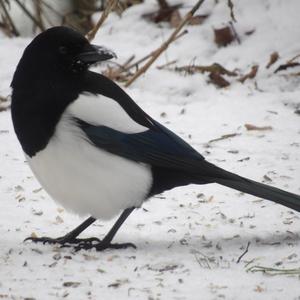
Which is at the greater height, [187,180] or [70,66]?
[70,66]

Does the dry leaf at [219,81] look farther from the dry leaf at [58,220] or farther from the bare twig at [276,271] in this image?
the bare twig at [276,271]

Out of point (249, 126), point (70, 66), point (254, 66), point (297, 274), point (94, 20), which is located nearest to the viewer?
point (297, 274)

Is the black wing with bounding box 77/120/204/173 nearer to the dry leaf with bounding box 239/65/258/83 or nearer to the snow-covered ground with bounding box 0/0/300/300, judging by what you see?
the snow-covered ground with bounding box 0/0/300/300

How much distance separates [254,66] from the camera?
480cm

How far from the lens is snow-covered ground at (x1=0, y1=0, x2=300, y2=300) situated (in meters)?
2.59

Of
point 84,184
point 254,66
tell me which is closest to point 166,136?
point 84,184

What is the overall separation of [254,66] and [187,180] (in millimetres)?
1801

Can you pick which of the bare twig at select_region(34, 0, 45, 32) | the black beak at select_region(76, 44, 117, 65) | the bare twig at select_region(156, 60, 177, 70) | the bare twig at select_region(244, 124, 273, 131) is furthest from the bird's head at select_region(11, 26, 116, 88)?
the bare twig at select_region(34, 0, 45, 32)

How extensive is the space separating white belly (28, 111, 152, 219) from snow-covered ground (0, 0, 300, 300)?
0.19 meters

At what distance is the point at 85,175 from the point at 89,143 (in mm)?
126

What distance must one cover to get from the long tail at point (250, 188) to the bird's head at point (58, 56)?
615 millimetres

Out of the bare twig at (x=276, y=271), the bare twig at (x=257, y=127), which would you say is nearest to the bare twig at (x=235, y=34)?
the bare twig at (x=257, y=127)

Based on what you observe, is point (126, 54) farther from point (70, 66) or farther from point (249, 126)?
point (70, 66)

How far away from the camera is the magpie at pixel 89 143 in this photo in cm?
292
